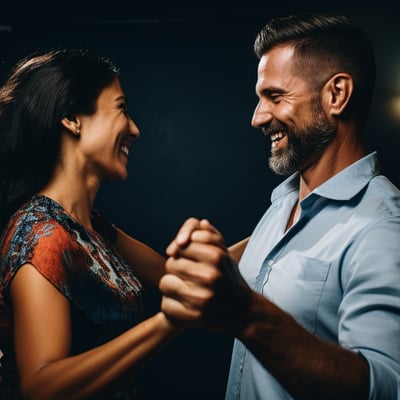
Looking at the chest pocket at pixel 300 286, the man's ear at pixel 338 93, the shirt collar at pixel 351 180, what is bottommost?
the chest pocket at pixel 300 286

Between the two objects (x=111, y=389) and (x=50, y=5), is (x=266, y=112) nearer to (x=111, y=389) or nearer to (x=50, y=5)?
(x=111, y=389)

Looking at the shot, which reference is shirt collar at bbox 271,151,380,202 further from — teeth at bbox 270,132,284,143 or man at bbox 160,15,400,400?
teeth at bbox 270,132,284,143

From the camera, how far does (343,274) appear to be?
110 centimetres

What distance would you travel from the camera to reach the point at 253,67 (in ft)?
9.57

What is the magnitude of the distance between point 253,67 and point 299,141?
1.64 meters

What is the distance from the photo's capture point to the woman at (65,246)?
976mm

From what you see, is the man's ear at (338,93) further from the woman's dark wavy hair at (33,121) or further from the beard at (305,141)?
the woman's dark wavy hair at (33,121)

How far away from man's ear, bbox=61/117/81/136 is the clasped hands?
2.73 ft

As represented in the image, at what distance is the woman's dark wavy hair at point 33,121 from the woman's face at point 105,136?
0.23 ft

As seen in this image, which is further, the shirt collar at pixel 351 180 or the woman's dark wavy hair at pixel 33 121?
the woman's dark wavy hair at pixel 33 121

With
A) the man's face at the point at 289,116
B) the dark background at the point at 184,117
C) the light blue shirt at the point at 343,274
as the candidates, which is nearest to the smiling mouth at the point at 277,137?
the man's face at the point at 289,116

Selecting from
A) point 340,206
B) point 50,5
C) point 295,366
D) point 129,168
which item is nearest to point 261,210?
point 129,168

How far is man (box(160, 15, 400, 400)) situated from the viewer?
76 centimetres

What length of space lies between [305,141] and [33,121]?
0.87 meters
